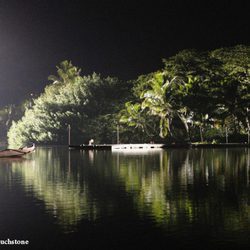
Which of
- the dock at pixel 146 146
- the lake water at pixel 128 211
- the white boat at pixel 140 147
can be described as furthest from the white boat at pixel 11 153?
the lake water at pixel 128 211

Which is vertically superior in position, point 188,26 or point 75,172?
point 188,26

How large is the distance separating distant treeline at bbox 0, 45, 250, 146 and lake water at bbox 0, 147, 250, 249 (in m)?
42.1

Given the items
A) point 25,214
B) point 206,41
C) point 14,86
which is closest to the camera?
point 25,214

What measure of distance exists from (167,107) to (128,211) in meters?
55.7

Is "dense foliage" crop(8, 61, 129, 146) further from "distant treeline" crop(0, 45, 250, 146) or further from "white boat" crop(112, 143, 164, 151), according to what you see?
"white boat" crop(112, 143, 164, 151)

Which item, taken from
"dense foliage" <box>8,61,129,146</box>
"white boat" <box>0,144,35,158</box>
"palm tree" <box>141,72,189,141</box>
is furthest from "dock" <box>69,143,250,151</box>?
"white boat" <box>0,144,35,158</box>

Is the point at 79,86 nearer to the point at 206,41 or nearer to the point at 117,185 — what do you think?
the point at 206,41

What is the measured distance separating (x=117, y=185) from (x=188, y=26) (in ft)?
267

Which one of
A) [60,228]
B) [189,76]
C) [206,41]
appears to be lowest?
[60,228]

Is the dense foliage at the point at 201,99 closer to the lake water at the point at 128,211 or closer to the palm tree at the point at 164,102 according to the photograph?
the palm tree at the point at 164,102

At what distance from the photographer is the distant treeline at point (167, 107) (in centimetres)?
7406

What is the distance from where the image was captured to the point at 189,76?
78188 mm

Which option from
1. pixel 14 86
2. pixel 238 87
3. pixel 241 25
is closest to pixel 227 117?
pixel 238 87

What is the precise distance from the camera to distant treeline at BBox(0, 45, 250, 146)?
74.1 m
